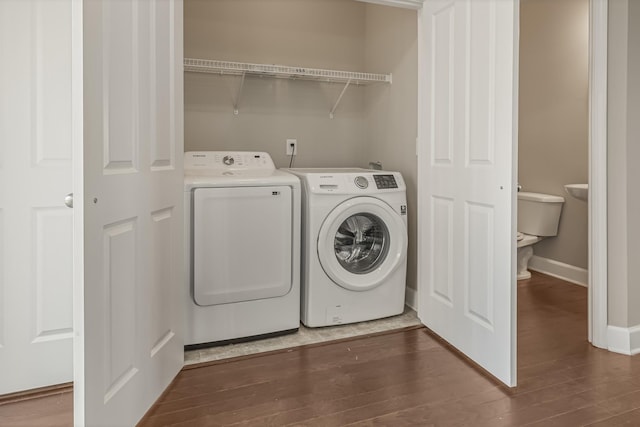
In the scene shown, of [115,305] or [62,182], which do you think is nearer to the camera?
[115,305]

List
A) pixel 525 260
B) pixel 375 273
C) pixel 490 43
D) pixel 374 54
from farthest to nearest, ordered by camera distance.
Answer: pixel 525 260, pixel 374 54, pixel 375 273, pixel 490 43

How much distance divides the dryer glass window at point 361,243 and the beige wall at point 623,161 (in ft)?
3.79

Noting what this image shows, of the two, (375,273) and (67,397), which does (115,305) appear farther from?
(375,273)

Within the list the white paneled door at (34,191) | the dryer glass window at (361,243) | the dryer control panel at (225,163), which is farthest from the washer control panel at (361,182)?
the white paneled door at (34,191)

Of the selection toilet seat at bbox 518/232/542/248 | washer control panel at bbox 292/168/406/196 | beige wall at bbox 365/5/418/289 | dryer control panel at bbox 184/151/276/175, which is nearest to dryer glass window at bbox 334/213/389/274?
washer control panel at bbox 292/168/406/196

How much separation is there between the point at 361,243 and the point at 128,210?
4.94 feet

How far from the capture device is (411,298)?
2863 mm

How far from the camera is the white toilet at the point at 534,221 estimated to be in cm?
345

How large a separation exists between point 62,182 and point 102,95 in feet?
2.18

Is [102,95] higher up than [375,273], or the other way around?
[102,95]

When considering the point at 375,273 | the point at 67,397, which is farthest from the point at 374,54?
the point at 67,397

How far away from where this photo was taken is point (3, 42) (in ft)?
5.52

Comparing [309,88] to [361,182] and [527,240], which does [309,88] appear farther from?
[527,240]

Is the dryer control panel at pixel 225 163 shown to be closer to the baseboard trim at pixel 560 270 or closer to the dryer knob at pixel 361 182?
the dryer knob at pixel 361 182
